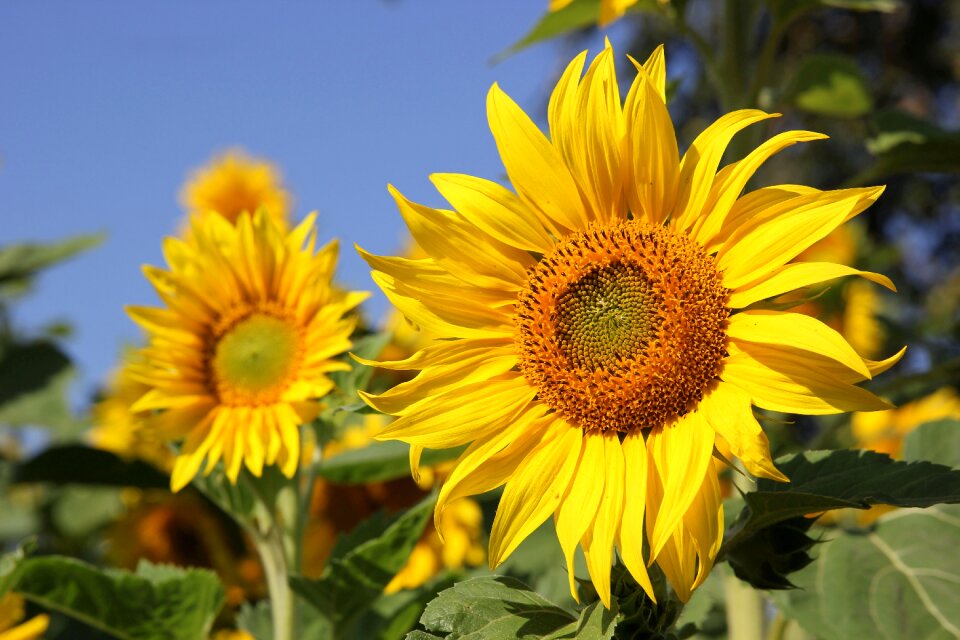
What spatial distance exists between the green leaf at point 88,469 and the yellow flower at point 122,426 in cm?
22

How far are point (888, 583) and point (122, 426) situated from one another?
2.48 m

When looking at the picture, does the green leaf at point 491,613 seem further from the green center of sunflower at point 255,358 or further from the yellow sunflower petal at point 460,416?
the green center of sunflower at point 255,358

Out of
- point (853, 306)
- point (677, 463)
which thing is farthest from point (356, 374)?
point (853, 306)

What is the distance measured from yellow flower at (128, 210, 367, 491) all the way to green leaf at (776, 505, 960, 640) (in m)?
0.91

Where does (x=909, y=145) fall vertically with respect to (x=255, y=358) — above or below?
below

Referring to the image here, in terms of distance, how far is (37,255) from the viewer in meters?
3.63

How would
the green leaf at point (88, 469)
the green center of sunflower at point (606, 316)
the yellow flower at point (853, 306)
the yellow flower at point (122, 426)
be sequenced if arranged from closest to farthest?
the green center of sunflower at point (606, 316) < the green leaf at point (88, 469) < the yellow flower at point (122, 426) < the yellow flower at point (853, 306)

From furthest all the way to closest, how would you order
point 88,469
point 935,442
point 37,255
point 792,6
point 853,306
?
1. point 853,306
2. point 37,255
3. point 88,469
4. point 792,6
5. point 935,442

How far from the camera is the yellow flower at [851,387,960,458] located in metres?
3.46

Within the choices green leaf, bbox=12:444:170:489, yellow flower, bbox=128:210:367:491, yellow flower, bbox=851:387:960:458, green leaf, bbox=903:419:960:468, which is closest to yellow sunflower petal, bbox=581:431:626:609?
yellow flower, bbox=128:210:367:491

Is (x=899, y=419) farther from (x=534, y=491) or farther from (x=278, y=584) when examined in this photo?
(x=534, y=491)

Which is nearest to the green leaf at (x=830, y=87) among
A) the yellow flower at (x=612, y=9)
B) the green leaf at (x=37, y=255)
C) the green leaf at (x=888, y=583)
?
the yellow flower at (x=612, y=9)

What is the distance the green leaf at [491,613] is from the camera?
1442mm

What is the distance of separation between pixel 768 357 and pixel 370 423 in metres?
2.03
